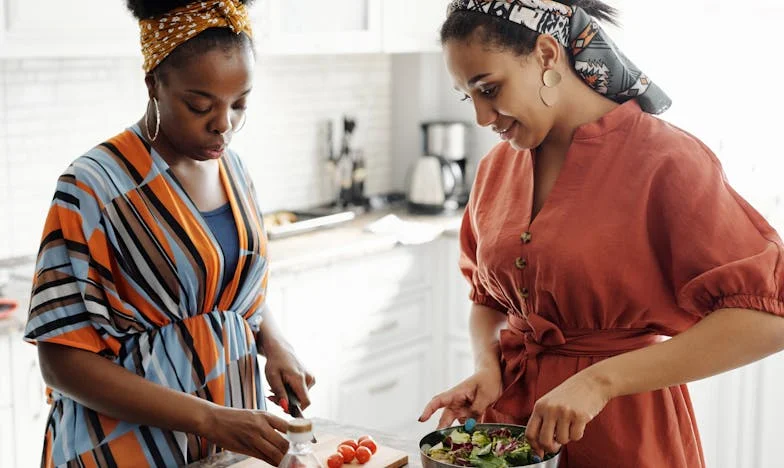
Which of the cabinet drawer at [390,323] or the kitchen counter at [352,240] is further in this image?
the cabinet drawer at [390,323]

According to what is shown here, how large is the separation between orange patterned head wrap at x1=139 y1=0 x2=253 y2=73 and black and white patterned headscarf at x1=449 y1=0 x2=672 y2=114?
0.38 metres

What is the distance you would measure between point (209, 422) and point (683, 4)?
2.92 metres

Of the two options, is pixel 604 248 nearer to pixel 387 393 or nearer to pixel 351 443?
pixel 351 443

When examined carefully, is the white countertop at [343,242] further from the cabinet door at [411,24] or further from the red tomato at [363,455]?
the red tomato at [363,455]

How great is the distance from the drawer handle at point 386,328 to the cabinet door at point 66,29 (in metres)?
1.39

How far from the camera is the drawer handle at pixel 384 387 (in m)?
4.04

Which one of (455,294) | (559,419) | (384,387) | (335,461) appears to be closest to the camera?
(559,419)

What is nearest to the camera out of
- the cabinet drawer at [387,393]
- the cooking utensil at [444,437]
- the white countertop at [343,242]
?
the cooking utensil at [444,437]

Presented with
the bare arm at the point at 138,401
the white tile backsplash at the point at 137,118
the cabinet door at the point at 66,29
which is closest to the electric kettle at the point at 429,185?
the white tile backsplash at the point at 137,118

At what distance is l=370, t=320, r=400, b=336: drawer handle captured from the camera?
400cm

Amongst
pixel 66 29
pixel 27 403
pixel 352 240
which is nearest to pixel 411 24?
pixel 352 240

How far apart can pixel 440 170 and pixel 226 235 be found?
2.55 m

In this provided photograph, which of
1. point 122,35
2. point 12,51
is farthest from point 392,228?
point 12,51

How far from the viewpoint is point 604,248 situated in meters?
1.69
